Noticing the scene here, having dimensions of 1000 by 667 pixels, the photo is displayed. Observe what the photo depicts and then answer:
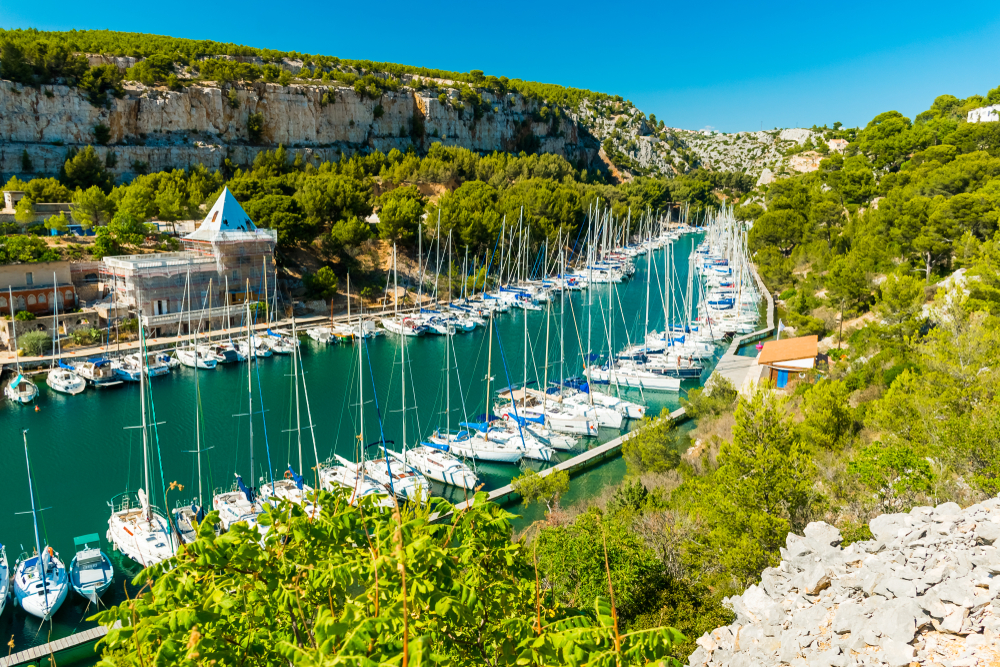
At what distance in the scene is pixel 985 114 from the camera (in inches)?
2327

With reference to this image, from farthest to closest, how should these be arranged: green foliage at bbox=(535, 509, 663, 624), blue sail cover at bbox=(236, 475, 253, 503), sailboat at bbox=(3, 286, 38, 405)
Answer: sailboat at bbox=(3, 286, 38, 405) < blue sail cover at bbox=(236, 475, 253, 503) < green foliage at bbox=(535, 509, 663, 624)

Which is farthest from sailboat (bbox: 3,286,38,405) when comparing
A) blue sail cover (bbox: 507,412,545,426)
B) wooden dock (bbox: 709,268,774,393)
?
wooden dock (bbox: 709,268,774,393)

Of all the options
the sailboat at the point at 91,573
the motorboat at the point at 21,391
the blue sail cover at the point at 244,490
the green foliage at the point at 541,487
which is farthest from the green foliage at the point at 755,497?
the motorboat at the point at 21,391

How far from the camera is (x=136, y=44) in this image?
75688 mm

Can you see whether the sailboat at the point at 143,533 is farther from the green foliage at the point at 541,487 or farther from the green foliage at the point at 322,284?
the green foliage at the point at 322,284

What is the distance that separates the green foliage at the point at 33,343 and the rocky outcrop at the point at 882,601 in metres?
36.2

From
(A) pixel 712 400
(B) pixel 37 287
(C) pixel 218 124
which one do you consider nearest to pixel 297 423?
(A) pixel 712 400

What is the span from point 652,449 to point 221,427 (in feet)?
57.3

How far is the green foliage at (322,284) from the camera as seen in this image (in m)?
45.5

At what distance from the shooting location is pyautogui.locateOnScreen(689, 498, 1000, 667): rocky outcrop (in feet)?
20.5

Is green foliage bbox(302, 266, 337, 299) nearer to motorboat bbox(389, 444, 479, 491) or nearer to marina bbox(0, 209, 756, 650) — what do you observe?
marina bbox(0, 209, 756, 650)

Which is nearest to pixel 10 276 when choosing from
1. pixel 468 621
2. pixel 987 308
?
pixel 468 621

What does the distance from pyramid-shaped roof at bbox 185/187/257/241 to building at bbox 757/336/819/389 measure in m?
33.9

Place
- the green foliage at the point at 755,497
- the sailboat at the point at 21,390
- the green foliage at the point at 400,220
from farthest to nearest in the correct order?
the green foliage at the point at 400,220
the sailboat at the point at 21,390
the green foliage at the point at 755,497
